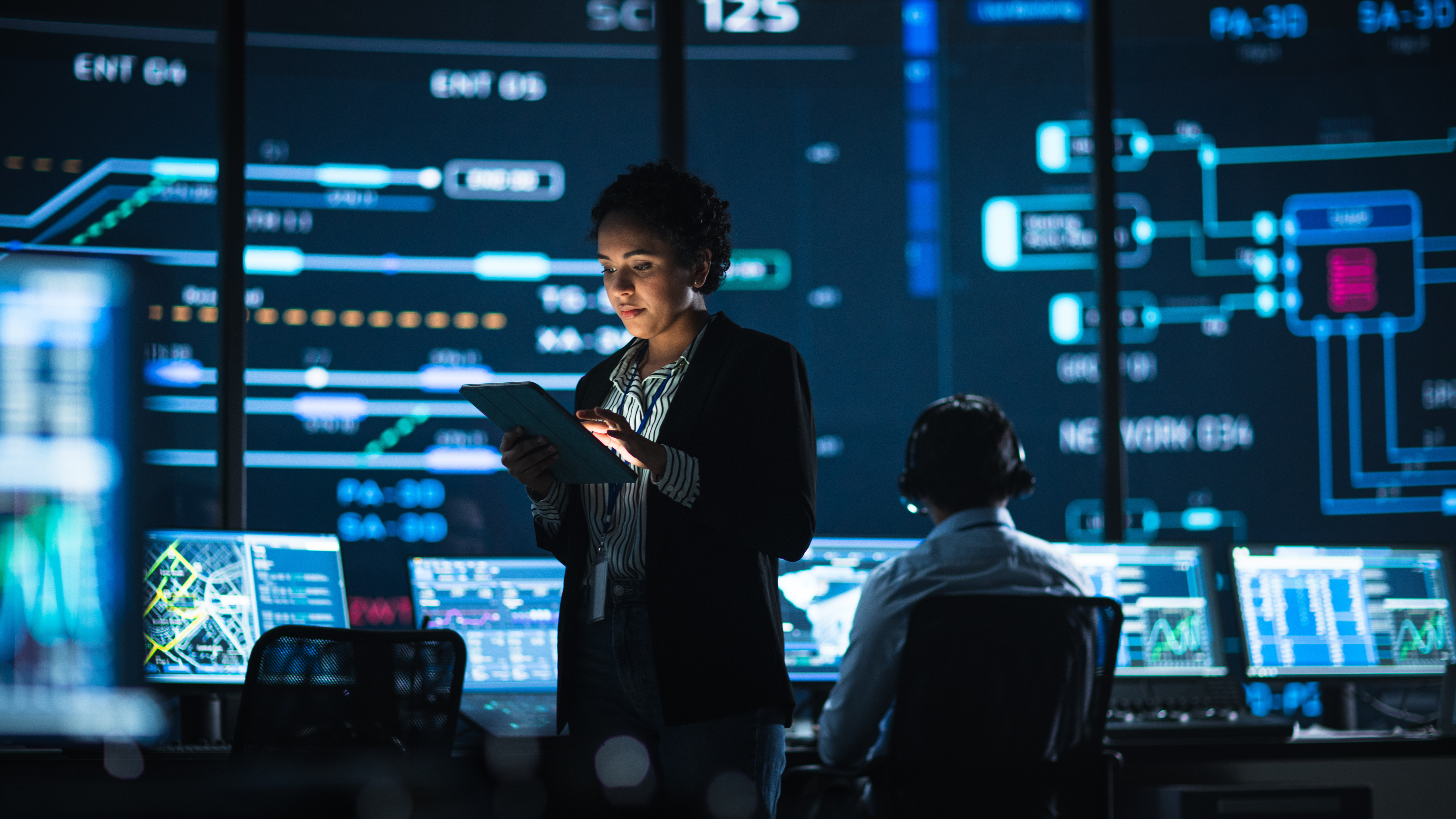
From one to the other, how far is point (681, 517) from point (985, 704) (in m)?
0.56

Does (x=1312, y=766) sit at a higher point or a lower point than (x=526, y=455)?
lower

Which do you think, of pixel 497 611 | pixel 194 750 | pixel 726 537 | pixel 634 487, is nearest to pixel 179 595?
pixel 194 750

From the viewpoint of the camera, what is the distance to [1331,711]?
2.86m

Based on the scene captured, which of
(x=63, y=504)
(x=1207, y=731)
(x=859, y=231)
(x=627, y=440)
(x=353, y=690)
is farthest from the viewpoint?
(x=859, y=231)

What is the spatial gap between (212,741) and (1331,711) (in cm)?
274

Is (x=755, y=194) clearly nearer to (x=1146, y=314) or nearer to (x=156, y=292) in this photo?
(x=1146, y=314)

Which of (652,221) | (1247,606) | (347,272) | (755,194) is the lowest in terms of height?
(1247,606)

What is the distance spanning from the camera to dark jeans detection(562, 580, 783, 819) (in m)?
1.47

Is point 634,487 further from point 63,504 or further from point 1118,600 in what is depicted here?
point 1118,600

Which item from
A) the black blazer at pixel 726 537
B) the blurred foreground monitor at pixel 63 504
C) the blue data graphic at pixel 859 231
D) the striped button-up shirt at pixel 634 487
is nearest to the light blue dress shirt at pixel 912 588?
the black blazer at pixel 726 537

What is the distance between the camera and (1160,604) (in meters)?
2.78

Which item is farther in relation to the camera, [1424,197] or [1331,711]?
[1424,197]

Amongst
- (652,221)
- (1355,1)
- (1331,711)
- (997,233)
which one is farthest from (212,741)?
(1355,1)

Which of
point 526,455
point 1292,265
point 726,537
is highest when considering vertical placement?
point 1292,265
